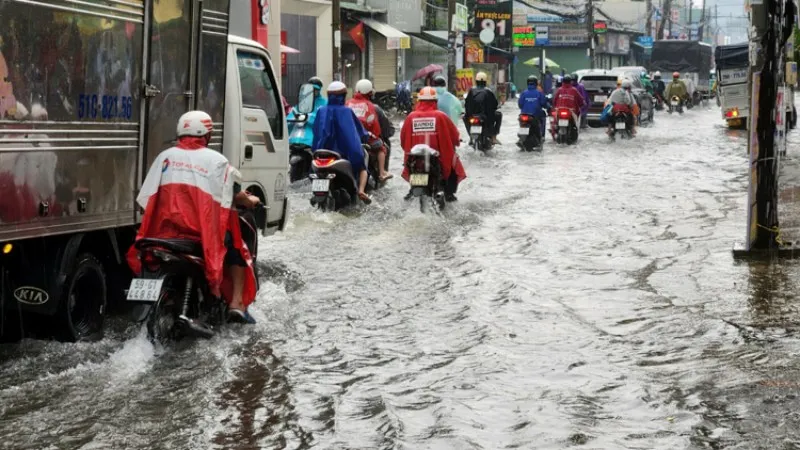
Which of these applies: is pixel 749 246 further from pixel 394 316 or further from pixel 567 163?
pixel 567 163

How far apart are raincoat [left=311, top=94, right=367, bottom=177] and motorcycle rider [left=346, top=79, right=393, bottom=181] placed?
161cm

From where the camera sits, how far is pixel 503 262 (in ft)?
39.5

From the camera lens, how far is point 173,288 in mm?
7828

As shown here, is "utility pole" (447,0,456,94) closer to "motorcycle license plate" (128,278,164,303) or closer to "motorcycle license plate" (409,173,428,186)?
"motorcycle license plate" (409,173,428,186)

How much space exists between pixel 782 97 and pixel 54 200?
6.78m

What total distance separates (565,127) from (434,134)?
13.3 meters

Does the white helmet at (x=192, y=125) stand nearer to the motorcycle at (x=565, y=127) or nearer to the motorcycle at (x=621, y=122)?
the motorcycle at (x=565, y=127)

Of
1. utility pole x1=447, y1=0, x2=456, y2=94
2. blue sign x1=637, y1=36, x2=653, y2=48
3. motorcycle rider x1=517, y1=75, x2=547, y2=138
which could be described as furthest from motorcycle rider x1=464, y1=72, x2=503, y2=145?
blue sign x1=637, y1=36, x2=653, y2=48

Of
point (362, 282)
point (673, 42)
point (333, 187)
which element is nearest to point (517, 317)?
point (362, 282)

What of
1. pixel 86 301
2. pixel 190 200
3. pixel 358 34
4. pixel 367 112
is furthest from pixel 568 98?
pixel 190 200

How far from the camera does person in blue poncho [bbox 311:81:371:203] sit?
15570 millimetres

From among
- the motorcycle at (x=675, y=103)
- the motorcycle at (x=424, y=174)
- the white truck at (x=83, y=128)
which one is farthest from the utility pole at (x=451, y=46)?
the white truck at (x=83, y=128)

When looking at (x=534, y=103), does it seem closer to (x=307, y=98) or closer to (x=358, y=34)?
(x=307, y=98)

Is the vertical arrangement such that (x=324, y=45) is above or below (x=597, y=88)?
above
